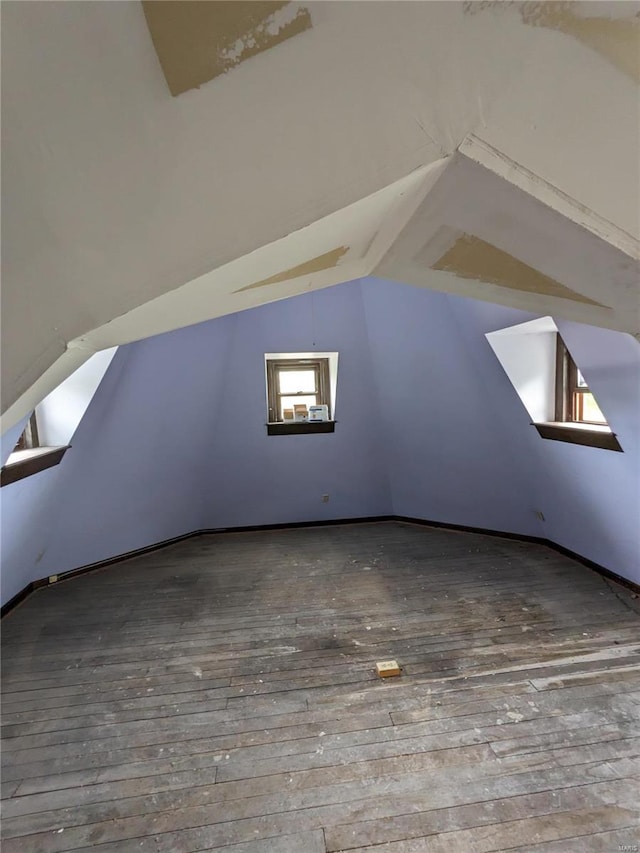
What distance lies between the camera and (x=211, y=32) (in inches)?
24.1

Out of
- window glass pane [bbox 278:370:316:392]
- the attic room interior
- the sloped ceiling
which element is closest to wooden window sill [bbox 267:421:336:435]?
the attic room interior

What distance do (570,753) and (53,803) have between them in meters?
2.11

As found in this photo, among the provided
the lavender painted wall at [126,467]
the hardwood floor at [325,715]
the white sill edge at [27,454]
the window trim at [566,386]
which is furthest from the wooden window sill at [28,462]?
the window trim at [566,386]

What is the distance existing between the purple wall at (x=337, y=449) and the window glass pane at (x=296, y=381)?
16.5 inches

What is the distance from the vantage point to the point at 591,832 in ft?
4.66

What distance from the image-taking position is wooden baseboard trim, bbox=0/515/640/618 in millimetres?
3096

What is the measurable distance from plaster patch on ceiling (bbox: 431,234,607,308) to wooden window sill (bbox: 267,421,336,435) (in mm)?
2917

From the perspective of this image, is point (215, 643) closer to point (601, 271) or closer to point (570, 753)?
point (570, 753)

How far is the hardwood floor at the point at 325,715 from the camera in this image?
1.47m

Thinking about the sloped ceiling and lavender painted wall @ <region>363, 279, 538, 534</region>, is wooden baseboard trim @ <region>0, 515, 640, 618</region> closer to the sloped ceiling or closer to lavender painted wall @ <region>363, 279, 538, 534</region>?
lavender painted wall @ <region>363, 279, 538, 534</region>

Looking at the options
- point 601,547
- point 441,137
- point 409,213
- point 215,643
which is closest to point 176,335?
point 215,643

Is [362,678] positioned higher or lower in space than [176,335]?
lower

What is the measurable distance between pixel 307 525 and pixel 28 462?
2.88m

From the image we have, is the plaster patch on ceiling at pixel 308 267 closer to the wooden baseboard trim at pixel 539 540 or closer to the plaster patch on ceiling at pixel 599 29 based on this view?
the plaster patch on ceiling at pixel 599 29
